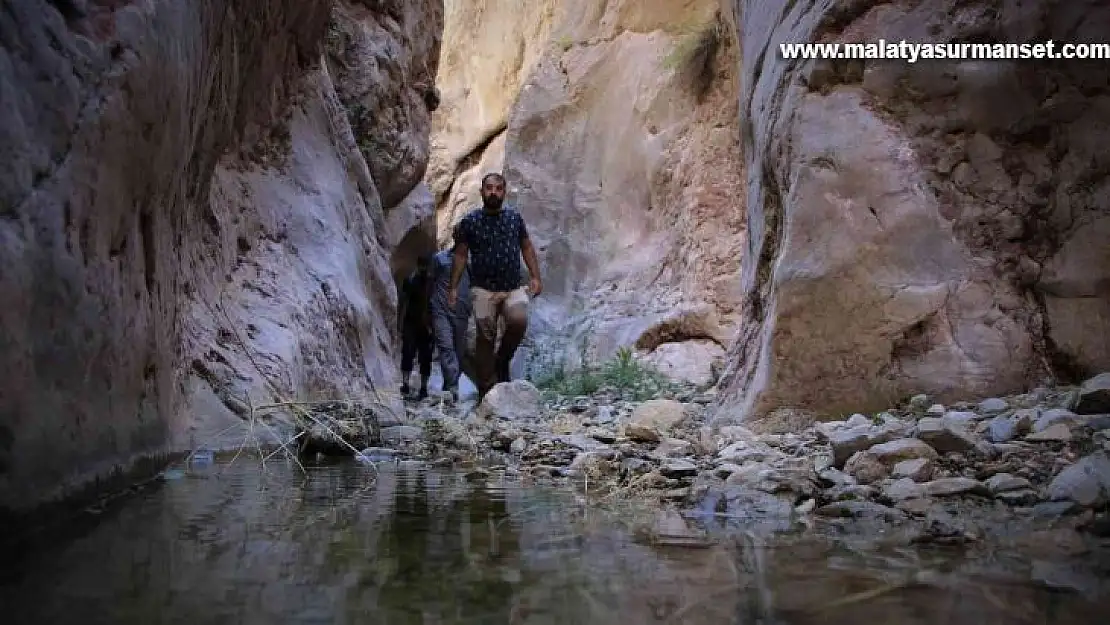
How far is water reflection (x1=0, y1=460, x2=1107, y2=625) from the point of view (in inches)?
44.6

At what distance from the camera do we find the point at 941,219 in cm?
374

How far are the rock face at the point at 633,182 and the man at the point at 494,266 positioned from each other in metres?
2.51

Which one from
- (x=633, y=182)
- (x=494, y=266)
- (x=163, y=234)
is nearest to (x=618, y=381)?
(x=494, y=266)

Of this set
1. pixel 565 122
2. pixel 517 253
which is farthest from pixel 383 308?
pixel 565 122

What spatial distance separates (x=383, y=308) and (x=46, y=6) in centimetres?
636

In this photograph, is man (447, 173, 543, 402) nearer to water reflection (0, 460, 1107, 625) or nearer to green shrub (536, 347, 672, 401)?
green shrub (536, 347, 672, 401)

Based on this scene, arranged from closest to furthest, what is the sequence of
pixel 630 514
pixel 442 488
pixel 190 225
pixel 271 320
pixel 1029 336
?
pixel 630 514
pixel 442 488
pixel 1029 336
pixel 190 225
pixel 271 320

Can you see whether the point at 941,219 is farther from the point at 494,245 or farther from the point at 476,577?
the point at 494,245

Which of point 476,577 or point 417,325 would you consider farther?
point 417,325

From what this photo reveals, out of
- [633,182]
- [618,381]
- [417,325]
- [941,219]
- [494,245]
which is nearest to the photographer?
A: [941,219]

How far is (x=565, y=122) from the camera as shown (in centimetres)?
1509

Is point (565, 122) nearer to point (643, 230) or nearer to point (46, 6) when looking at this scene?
point (643, 230)

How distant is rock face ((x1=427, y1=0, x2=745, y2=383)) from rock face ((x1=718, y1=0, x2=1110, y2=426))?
4981mm

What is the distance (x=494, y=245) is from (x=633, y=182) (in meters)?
6.68
